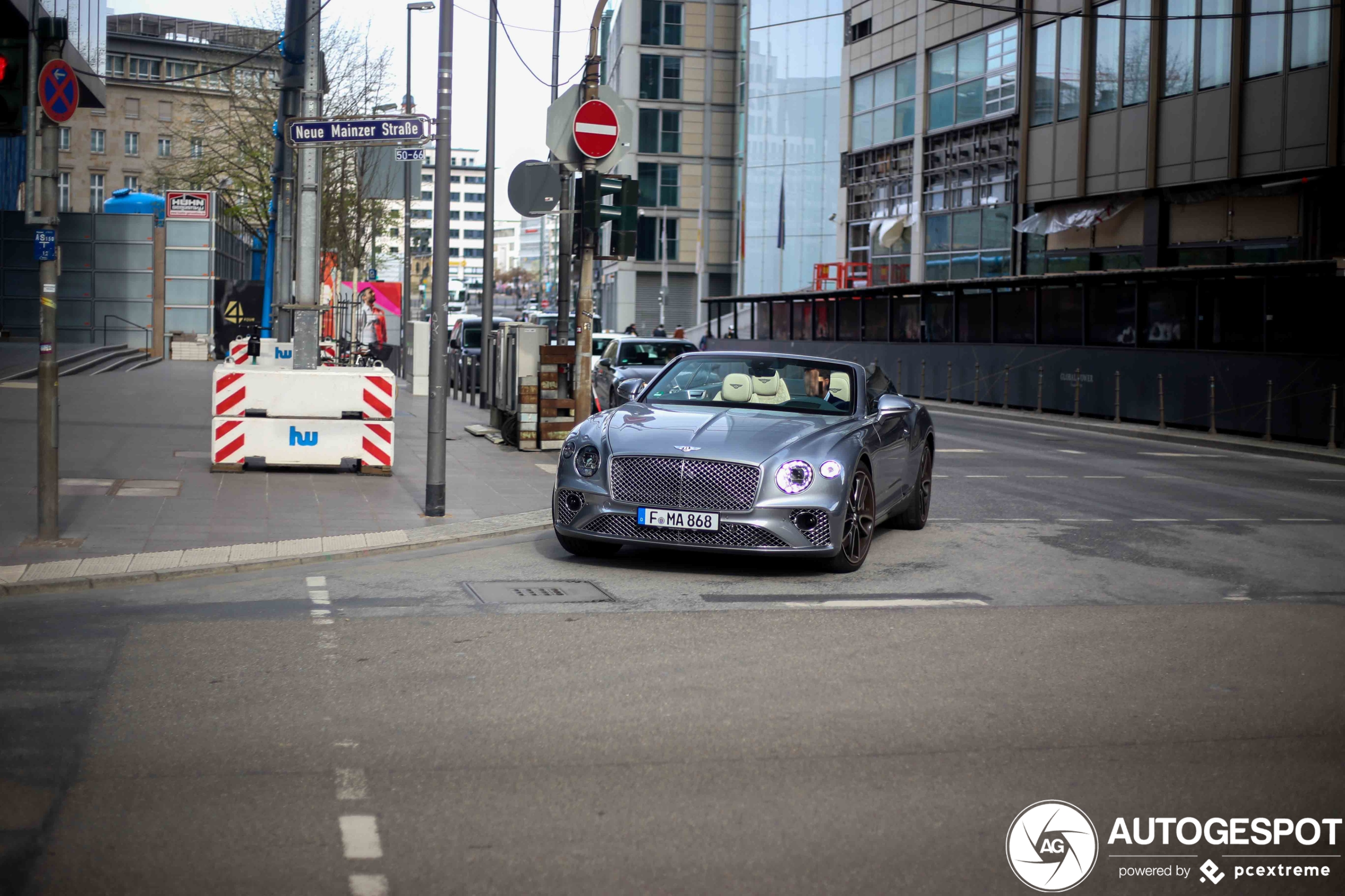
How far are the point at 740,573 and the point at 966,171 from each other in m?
36.6

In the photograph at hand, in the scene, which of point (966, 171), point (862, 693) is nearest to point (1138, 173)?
point (966, 171)

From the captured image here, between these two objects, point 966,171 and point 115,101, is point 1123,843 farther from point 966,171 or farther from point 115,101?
point 115,101

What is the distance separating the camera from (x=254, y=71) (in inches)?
1758

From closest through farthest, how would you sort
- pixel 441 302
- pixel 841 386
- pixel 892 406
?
pixel 841 386, pixel 892 406, pixel 441 302

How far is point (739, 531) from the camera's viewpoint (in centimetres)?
853

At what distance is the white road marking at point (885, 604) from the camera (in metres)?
7.91

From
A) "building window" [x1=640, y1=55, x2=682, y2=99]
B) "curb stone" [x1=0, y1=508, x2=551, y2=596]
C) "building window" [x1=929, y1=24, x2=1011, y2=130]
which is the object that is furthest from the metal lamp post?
"building window" [x1=640, y1=55, x2=682, y2=99]

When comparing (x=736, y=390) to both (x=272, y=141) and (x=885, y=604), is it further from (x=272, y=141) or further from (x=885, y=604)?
(x=272, y=141)

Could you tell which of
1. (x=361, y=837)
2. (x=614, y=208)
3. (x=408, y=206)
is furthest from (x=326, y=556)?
(x=408, y=206)

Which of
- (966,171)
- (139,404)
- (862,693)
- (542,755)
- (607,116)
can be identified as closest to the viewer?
(542,755)

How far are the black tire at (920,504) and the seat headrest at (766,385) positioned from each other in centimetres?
168

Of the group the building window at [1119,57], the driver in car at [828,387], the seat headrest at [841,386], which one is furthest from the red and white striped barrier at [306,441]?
the building window at [1119,57]

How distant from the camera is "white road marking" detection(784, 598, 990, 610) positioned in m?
7.91

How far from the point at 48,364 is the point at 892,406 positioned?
582cm
